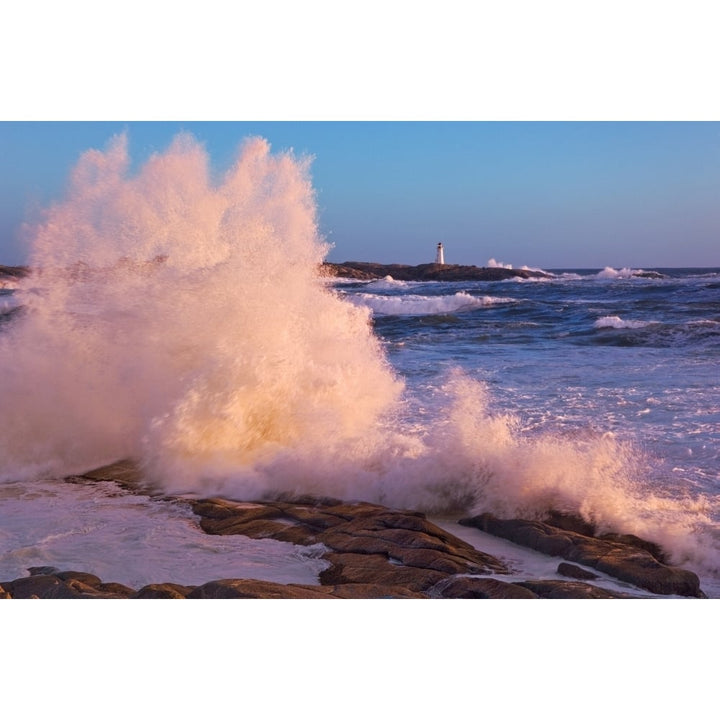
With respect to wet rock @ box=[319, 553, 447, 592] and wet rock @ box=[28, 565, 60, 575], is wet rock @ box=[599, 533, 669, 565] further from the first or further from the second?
wet rock @ box=[28, 565, 60, 575]

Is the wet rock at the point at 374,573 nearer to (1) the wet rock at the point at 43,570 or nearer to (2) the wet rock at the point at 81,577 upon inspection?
(2) the wet rock at the point at 81,577

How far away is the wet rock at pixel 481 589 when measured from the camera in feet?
11.6

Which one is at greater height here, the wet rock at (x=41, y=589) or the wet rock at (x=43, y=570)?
the wet rock at (x=41, y=589)

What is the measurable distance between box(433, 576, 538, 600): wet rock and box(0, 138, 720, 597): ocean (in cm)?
68

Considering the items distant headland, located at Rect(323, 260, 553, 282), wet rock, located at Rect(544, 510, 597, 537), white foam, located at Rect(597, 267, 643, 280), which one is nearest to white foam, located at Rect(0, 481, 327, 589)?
wet rock, located at Rect(544, 510, 597, 537)

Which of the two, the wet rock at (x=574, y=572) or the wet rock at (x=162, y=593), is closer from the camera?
the wet rock at (x=162, y=593)

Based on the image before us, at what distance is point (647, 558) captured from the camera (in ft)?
13.5

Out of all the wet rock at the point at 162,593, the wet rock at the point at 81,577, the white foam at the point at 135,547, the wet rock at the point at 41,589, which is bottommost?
the white foam at the point at 135,547

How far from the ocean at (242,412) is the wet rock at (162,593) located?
562mm

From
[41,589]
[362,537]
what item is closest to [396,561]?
[362,537]

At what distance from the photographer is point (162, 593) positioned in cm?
347

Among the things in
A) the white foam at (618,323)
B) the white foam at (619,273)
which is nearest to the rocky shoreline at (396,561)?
the white foam at (618,323)

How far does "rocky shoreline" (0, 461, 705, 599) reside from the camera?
11.7 ft

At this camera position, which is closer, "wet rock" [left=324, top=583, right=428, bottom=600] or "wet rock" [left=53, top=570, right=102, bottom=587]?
"wet rock" [left=324, top=583, right=428, bottom=600]
